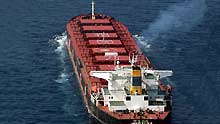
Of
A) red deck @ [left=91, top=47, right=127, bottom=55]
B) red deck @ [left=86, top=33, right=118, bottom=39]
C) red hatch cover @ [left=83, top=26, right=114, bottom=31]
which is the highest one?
red hatch cover @ [left=83, top=26, right=114, bottom=31]

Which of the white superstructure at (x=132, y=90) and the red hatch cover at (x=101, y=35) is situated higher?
the red hatch cover at (x=101, y=35)

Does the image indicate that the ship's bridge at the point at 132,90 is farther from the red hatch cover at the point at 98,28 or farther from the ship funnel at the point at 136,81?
the red hatch cover at the point at 98,28

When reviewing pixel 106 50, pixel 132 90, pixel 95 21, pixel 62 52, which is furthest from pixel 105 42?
pixel 132 90

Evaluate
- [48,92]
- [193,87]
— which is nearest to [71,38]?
[48,92]

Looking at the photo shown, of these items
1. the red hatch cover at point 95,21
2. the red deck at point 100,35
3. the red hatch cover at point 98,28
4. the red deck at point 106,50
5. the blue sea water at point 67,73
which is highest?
the red hatch cover at point 95,21

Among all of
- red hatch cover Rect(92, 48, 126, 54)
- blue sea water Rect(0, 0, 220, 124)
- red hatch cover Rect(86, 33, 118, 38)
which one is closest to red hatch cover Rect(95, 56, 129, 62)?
red hatch cover Rect(92, 48, 126, 54)

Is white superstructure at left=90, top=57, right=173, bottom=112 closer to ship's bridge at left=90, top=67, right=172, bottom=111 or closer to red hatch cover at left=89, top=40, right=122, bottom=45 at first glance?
ship's bridge at left=90, top=67, right=172, bottom=111

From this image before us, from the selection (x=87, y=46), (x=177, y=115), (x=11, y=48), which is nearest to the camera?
(x=177, y=115)

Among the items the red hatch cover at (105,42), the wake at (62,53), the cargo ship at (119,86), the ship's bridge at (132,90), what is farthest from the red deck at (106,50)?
the ship's bridge at (132,90)

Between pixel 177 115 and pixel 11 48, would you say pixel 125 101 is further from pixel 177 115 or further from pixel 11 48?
pixel 11 48
